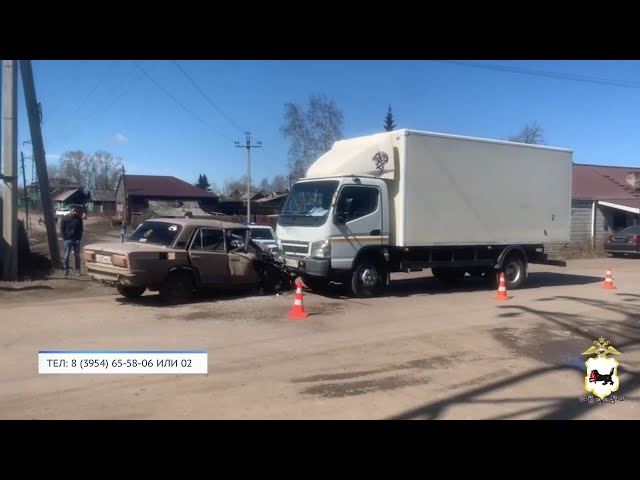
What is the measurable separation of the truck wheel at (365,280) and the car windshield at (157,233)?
12.8ft

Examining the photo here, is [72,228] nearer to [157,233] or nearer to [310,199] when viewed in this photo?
[157,233]

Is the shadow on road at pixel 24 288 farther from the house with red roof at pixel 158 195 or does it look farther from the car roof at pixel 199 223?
the house with red roof at pixel 158 195

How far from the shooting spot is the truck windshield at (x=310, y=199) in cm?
1177

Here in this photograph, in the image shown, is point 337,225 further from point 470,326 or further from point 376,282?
point 470,326

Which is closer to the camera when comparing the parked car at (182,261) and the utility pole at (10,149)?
the parked car at (182,261)

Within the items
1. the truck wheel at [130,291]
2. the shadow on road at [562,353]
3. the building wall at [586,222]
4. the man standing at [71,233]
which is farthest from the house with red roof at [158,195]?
the shadow on road at [562,353]

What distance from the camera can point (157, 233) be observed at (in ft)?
36.6

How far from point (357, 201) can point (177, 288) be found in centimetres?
420

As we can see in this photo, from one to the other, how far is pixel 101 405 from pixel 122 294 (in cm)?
645

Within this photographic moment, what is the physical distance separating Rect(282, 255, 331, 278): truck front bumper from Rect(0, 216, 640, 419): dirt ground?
635mm

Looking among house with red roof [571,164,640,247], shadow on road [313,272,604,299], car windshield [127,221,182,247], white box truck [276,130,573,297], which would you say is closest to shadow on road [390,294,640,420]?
white box truck [276,130,573,297]

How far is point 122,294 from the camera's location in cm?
1129

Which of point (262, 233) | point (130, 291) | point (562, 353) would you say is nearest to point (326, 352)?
point (562, 353)

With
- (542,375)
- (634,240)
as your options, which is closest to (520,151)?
(542,375)
